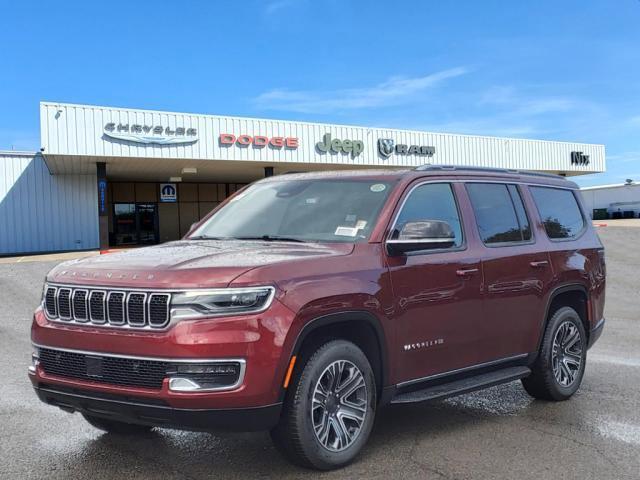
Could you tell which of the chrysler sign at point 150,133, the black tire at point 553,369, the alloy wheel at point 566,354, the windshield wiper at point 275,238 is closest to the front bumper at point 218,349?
the windshield wiper at point 275,238

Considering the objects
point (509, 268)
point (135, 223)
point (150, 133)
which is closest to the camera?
point (509, 268)

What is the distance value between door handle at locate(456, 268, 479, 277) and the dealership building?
693 inches

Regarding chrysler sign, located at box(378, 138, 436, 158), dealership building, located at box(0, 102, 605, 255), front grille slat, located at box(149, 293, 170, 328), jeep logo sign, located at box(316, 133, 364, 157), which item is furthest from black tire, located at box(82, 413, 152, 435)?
chrysler sign, located at box(378, 138, 436, 158)

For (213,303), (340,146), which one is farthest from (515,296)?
(340,146)

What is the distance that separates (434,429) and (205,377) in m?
2.22

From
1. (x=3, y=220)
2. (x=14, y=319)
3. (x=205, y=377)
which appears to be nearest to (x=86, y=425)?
(x=205, y=377)

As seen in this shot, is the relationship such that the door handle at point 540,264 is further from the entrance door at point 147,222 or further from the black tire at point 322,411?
the entrance door at point 147,222

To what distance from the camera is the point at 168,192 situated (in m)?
A: 41.2

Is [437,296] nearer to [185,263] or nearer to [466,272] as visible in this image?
[466,272]

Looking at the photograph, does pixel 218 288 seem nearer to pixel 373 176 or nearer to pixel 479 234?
pixel 373 176

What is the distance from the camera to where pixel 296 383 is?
13.4ft

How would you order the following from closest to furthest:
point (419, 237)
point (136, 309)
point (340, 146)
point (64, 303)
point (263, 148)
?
point (136, 309)
point (64, 303)
point (419, 237)
point (263, 148)
point (340, 146)

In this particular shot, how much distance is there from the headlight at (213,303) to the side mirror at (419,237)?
1.21 m

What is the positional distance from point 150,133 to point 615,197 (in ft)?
190
